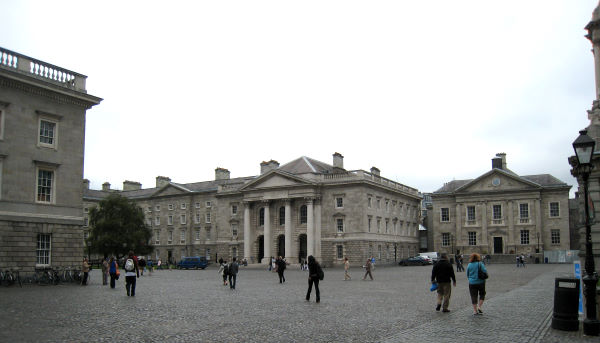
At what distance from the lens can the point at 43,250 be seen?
94.6ft

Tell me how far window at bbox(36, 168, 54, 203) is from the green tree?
3579 centimetres

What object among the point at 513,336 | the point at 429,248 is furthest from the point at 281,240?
the point at 513,336

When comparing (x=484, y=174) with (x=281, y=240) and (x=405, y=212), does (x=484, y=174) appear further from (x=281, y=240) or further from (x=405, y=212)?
(x=281, y=240)

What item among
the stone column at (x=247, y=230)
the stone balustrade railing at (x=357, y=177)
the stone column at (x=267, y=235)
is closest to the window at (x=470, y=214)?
the stone balustrade railing at (x=357, y=177)

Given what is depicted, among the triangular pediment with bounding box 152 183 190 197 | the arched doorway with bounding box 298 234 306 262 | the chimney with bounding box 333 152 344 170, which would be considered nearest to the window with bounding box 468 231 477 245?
the chimney with bounding box 333 152 344 170

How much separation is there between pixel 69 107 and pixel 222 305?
1871 cm

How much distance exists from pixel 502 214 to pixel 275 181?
98.3 feet

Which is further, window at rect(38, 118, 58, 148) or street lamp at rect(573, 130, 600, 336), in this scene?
window at rect(38, 118, 58, 148)

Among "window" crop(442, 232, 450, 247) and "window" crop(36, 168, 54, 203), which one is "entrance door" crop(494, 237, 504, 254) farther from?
"window" crop(36, 168, 54, 203)

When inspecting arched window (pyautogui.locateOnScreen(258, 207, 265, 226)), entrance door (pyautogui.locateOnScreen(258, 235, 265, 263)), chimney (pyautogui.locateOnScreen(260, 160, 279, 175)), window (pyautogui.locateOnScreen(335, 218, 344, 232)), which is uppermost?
chimney (pyautogui.locateOnScreen(260, 160, 279, 175))

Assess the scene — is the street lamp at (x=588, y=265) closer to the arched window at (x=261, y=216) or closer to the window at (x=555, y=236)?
the arched window at (x=261, y=216)

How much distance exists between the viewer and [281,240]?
6906 centimetres

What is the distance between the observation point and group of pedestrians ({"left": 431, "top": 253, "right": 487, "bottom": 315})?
49.2 ft

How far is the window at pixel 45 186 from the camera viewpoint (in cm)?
2922
